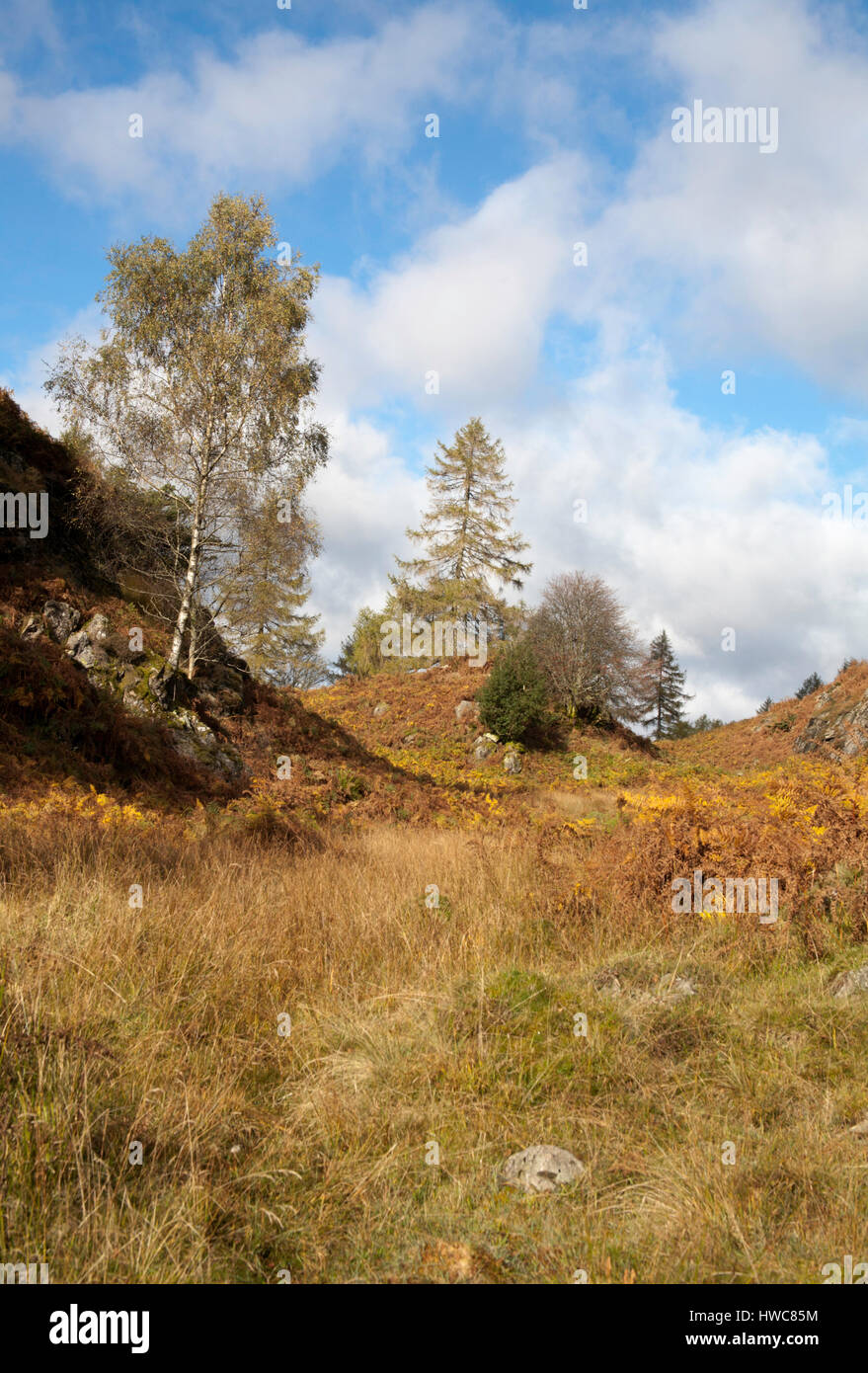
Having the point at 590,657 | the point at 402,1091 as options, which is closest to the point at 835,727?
the point at 590,657

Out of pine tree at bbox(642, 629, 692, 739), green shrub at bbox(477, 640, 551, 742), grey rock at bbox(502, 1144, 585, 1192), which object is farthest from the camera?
pine tree at bbox(642, 629, 692, 739)

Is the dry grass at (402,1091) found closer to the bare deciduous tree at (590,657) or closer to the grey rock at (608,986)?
the grey rock at (608,986)

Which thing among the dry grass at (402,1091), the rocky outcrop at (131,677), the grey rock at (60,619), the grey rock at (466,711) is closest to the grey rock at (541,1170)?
the dry grass at (402,1091)

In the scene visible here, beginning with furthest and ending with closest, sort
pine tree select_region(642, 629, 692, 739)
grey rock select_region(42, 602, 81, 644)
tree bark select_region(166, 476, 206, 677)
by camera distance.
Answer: pine tree select_region(642, 629, 692, 739), tree bark select_region(166, 476, 206, 677), grey rock select_region(42, 602, 81, 644)

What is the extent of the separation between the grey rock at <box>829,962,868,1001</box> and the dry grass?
0.66 ft

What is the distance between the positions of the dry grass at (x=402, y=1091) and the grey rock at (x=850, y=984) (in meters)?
0.20

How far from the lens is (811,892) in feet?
18.9

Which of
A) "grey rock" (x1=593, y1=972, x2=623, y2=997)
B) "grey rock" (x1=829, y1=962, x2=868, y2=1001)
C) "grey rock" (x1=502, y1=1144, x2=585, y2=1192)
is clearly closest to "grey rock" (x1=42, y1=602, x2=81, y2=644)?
"grey rock" (x1=593, y1=972, x2=623, y2=997)

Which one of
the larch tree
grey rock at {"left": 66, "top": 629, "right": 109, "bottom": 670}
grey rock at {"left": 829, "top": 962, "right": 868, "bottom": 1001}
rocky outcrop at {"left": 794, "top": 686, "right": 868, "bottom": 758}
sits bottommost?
grey rock at {"left": 829, "top": 962, "right": 868, "bottom": 1001}

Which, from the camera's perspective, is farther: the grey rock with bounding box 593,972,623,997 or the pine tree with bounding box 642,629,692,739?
the pine tree with bounding box 642,629,692,739

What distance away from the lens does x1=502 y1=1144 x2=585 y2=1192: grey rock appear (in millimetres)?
2887

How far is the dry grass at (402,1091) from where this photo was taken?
2.54 meters

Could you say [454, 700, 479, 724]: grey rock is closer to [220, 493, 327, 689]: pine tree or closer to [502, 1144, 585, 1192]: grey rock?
[220, 493, 327, 689]: pine tree
